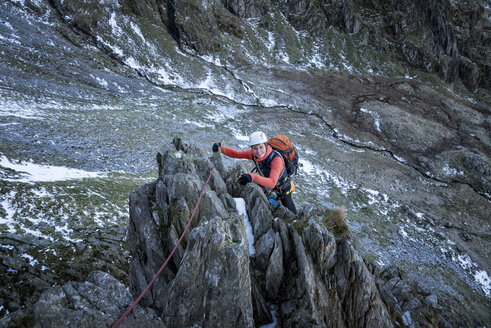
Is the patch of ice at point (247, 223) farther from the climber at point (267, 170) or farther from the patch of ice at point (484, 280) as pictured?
the patch of ice at point (484, 280)

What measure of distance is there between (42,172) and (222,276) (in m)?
14.4

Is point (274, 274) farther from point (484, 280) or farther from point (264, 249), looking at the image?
point (484, 280)

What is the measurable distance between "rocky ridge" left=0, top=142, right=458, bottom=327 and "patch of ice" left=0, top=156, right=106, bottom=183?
810cm

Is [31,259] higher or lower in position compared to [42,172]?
higher

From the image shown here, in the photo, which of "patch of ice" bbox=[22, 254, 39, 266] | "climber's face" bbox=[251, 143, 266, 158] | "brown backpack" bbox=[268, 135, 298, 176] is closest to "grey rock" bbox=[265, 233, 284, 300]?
"climber's face" bbox=[251, 143, 266, 158]

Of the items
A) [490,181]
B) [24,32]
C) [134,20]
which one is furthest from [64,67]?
[490,181]

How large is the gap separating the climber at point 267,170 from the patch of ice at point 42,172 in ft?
33.2

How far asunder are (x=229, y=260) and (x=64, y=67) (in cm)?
3890

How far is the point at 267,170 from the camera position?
996 centimetres

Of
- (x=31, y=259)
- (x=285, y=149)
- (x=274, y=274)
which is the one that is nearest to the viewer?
(x=274, y=274)

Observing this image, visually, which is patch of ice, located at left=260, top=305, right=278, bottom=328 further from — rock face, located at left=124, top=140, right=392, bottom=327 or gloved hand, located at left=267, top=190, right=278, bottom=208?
gloved hand, located at left=267, top=190, right=278, bottom=208

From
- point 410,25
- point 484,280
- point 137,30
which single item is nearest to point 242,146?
point 484,280

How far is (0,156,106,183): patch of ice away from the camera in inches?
509

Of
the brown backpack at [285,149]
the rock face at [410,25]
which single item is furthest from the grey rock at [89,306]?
the rock face at [410,25]
